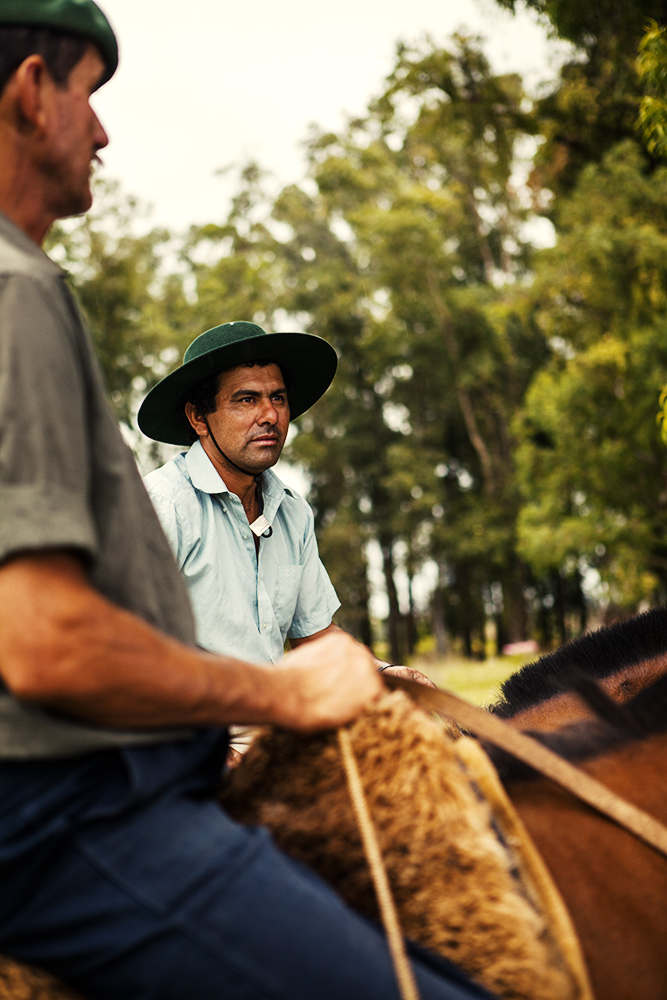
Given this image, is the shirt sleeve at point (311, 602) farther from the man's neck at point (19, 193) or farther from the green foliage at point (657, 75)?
the green foliage at point (657, 75)

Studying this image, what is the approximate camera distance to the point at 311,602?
124 inches

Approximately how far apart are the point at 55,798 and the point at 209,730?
27 cm

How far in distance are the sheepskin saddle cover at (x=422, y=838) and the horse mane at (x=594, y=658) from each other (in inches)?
54.7

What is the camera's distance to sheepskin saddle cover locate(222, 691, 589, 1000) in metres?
1.25

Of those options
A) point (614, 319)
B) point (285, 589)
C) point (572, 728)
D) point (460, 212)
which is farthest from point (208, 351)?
point (460, 212)

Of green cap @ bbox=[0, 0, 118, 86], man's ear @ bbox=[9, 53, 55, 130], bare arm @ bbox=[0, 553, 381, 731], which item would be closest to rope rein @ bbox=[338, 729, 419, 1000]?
bare arm @ bbox=[0, 553, 381, 731]

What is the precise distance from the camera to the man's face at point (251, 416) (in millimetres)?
3264

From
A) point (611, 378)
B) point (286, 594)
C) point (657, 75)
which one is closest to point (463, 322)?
point (611, 378)

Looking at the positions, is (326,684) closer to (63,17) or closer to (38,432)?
(38,432)

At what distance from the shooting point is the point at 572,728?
69.9 inches

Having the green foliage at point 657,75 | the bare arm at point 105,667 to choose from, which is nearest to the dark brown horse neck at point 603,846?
the bare arm at point 105,667

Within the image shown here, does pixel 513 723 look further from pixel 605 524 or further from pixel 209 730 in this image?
pixel 605 524

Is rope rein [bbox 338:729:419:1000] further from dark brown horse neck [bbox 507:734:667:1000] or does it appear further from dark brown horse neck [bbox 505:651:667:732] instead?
dark brown horse neck [bbox 505:651:667:732]

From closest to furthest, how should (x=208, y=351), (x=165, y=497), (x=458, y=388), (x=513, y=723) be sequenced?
(x=513, y=723) → (x=165, y=497) → (x=208, y=351) → (x=458, y=388)
